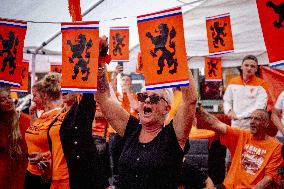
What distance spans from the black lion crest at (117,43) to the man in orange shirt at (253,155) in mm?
3288

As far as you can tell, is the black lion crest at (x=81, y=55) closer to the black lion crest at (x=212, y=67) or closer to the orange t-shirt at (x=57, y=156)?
the orange t-shirt at (x=57, y=156)

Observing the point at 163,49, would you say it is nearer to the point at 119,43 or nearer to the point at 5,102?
the point at 5,102

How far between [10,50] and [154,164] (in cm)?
195

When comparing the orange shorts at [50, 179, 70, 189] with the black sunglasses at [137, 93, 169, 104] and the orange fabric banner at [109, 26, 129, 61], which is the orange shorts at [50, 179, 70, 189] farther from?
the orange fabric banner at [109, 26, 129, 61]

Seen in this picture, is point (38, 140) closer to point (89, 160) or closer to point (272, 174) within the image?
point (89, 160)

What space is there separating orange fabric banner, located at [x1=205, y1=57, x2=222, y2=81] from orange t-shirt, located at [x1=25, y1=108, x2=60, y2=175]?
5.22 meters

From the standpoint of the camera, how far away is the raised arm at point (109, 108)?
9.42 ft

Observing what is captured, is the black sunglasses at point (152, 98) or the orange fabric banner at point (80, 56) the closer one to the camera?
the black sunglasses at point (152, 98)

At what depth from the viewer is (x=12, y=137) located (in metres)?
3.38

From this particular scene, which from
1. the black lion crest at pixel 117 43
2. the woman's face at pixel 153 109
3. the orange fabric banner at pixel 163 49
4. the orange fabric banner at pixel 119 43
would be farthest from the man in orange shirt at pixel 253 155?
the black lion crest at pixel 117 43

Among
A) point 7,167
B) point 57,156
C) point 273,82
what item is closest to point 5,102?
point 7,167

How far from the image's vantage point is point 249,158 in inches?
160

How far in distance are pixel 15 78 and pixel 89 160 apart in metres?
1.08

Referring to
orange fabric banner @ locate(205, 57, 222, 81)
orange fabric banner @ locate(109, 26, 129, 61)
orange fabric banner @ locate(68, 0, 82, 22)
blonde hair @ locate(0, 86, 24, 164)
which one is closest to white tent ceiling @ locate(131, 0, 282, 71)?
orange fabric banner @ locate(205, 57, 222, 81)
